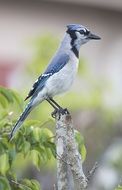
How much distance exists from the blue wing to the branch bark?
27.8 inches

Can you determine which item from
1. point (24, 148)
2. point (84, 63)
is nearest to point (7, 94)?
point (24, 148)

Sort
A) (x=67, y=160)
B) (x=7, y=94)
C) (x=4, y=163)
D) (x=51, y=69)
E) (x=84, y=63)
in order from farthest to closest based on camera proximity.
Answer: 1. (x=84, y=63)
2. (x=51, y=69)
3. (x=7, y=94)
4. (x=4, y=163)
5. (x=67, y=160)

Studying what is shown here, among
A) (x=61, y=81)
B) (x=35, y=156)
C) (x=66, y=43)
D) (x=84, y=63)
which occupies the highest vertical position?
(x=66, y=43)

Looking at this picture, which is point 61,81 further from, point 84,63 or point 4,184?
point 84,63

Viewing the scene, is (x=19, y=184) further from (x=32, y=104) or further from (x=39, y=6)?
(x=39, y=6)

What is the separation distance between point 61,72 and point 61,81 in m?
0.06

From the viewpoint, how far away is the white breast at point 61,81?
3889mm

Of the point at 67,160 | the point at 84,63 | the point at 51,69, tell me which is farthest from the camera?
the point at 84,63

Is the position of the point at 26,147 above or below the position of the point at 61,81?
below

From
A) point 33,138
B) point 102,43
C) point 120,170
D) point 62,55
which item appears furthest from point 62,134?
point 102,43

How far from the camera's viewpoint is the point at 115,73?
12.0m

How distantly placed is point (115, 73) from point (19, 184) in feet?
28.7

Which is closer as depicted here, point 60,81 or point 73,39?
point 60,81

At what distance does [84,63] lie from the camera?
7395mm
